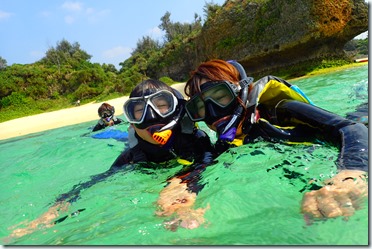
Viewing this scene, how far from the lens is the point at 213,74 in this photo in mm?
2719

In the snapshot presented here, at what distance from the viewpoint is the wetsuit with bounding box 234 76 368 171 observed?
2041 mm

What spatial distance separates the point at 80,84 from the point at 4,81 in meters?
6.47

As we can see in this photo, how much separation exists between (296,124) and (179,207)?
119cm

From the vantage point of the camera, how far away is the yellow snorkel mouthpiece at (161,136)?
302 cm

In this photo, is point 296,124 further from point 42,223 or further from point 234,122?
point 42,223

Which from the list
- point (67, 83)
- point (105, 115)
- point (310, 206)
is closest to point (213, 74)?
point (310, 206)

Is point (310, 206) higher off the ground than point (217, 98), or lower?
lower

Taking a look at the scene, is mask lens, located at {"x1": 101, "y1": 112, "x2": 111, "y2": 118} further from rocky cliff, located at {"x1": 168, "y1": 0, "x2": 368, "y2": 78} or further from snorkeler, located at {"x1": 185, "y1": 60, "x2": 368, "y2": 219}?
rocky cliff, located at {"x1": 168, "y1": 0, "x2": 368, "y2": 78}

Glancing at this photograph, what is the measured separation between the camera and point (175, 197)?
223 centimetres

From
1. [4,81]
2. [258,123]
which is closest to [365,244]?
[258,123]

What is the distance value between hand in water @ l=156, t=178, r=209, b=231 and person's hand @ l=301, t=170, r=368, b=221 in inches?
23.0

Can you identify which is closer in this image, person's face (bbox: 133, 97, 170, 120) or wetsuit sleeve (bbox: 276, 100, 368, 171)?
wetsuit sleeve (bbox: 276, 100, 368, 171)

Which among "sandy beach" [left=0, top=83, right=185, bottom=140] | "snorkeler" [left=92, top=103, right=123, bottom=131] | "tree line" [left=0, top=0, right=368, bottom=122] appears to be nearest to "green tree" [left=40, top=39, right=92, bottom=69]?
"tree line" [left=0, top=0, right=368, bottom=122]

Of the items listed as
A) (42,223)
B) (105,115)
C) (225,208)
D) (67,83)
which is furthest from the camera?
(67,83)
